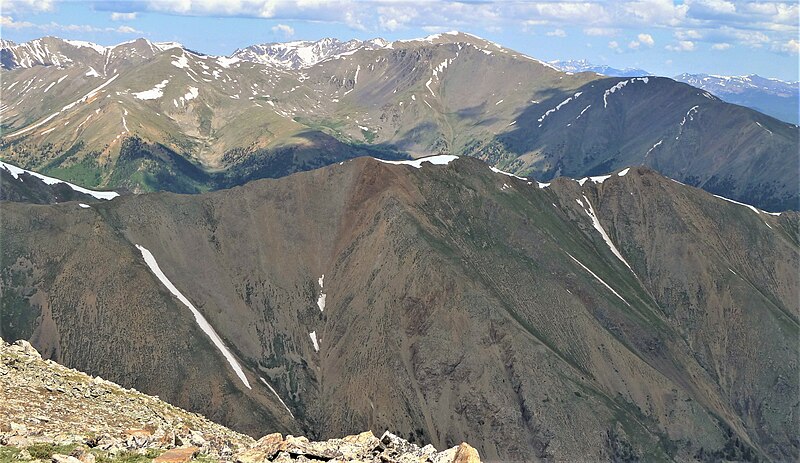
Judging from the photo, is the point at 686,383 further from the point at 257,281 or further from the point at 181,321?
the point at 181,321

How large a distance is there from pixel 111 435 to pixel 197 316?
111 meters

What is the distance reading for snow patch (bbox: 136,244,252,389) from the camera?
161125 millimetres

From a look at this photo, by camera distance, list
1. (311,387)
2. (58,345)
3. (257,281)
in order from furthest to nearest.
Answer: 1. (257,281)
2. (311,387)
3. (58,345)

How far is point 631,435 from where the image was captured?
15925 centimetres

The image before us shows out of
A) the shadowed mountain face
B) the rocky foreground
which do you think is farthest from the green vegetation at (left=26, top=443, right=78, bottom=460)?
the shadowed mountain face

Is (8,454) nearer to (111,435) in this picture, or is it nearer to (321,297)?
(111,435)

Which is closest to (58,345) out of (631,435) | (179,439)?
(179,439)

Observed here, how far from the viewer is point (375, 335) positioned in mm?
172625

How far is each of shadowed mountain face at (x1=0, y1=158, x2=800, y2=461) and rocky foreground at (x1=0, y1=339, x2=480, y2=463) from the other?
2559 inches

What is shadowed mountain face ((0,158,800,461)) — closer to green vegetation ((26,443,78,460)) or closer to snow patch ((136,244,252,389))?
snow patch ((136,244,252,389))

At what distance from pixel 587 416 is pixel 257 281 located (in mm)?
87359

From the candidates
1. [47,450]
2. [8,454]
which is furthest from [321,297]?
[8,454]

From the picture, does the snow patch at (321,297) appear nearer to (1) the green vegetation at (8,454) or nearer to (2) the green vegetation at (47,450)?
(2) the green vegetation at (47,450)

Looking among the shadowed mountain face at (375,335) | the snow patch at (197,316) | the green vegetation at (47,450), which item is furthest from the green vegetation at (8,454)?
the snow patch at (197,316)
